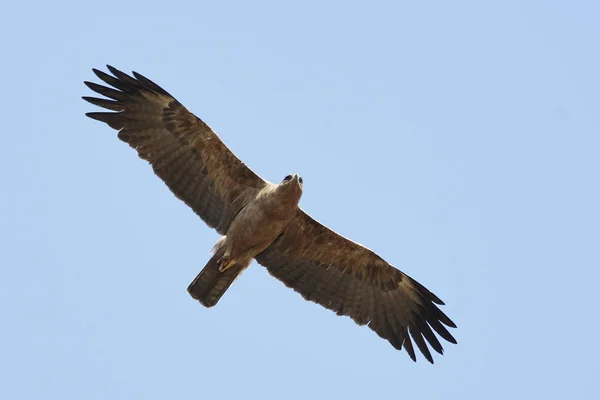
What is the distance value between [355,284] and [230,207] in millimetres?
2520

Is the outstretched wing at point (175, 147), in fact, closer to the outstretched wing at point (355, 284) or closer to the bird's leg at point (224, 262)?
the bird's leg at point (224, 262)

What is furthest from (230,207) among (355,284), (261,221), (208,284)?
(355,284)

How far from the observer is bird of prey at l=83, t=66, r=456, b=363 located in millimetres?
17016

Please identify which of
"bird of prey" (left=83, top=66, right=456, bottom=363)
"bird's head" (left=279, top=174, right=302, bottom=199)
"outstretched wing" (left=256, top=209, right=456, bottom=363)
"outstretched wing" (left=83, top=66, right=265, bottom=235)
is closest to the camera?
"bird's head" (left=279, top=174, right=302, bottom=199)

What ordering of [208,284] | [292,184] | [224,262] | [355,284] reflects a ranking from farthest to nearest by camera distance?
[355,284] → [208,284] → [224,262] → [292,184]

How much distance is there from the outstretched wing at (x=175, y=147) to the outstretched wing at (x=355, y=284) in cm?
105

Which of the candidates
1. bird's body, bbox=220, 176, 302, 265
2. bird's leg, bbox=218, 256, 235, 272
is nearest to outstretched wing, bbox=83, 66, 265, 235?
bird's body, bbox=220, 176, 302, 265

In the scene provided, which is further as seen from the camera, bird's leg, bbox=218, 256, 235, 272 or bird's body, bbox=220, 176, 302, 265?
bird's leg, bbox=218, 256, 235, 272

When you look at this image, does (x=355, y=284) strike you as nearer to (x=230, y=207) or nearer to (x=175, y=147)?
(x=230, y=207)

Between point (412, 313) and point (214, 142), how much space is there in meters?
4.51

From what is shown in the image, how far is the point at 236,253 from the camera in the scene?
17062 mm

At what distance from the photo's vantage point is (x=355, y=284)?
18.0 metres

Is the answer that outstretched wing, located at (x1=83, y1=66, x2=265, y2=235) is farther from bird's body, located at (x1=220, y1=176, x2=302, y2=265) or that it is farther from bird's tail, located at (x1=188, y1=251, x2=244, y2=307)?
A: bird's tail, located at (x1=188, y1=251, x2=244, y2=307)

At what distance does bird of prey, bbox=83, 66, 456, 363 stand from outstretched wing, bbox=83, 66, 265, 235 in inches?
0.6
